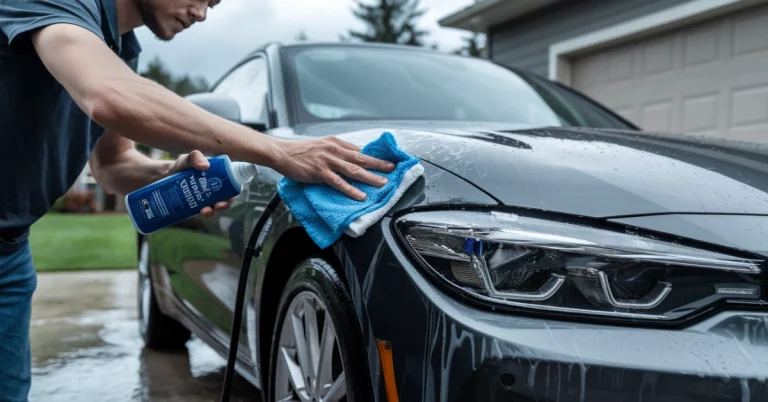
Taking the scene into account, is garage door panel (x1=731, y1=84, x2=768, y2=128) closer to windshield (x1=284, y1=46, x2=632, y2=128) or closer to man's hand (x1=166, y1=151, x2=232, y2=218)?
windshield (x1=284, y1=46, x2=632, y2=128)

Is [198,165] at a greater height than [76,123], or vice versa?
[76,123]

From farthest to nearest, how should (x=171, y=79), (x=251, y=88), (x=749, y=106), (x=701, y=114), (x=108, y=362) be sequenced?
(x=171, y=79)
(x=701, y=114)
(x=749, y=106)
(x=108, y=362)
(x=251, y=88)

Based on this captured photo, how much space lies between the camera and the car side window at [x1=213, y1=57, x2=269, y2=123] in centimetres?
291

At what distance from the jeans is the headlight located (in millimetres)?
1034

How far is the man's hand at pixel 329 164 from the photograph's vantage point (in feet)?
5.25

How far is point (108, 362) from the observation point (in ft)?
12.4

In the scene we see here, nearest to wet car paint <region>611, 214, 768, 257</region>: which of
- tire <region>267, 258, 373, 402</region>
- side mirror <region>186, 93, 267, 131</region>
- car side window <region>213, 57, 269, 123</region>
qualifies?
tire <region>267, 258, 373, 402</region>

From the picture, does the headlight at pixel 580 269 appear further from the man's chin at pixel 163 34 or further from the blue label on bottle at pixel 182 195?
the man's chin at pixel 163 34

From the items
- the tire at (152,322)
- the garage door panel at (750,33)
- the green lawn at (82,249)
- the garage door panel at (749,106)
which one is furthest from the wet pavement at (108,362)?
the garage door panel at (750,33)

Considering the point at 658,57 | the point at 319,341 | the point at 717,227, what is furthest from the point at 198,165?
the point at 658,57

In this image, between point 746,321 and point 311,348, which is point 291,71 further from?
point 746,321

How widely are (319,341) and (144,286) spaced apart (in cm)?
244

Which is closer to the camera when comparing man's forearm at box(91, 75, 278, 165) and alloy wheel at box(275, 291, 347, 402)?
man's forearm at box(91, 75, 278, 165)

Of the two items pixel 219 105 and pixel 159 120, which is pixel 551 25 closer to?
pixel 219 105
